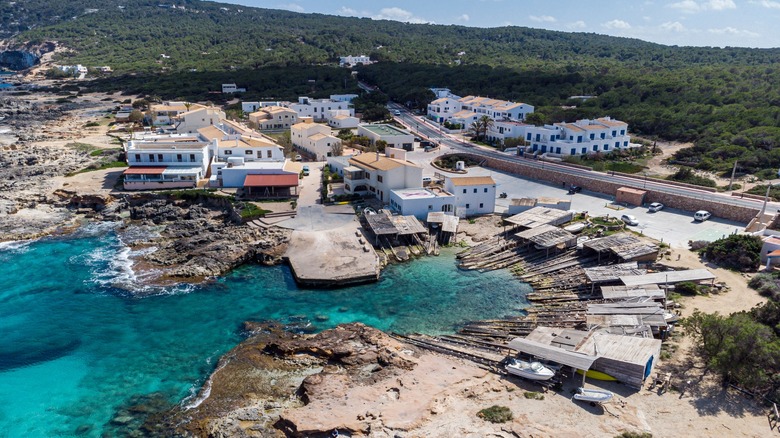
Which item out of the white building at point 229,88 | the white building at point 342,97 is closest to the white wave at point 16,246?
the white building at point 342,97

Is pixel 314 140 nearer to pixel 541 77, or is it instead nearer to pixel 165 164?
pixel 165 164

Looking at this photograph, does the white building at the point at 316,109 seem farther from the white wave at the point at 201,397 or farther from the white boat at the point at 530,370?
the white boat at the point at 530,370

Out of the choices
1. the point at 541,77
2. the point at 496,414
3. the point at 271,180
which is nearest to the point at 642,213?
the point at 496,414

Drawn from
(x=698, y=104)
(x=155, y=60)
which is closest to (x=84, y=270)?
(x=698, y=104)

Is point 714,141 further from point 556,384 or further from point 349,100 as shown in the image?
point 349,100

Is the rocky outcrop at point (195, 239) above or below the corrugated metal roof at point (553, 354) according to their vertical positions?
below
